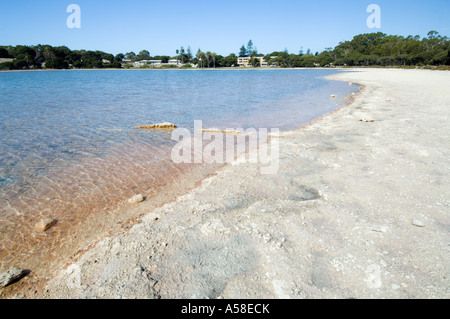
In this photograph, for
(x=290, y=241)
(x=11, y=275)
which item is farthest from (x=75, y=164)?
(x=290, y=241)

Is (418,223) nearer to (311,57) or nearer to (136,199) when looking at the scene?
(136,199)

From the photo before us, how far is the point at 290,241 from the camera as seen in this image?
139 inches

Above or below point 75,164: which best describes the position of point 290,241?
below

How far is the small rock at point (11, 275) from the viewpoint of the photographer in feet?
10.6

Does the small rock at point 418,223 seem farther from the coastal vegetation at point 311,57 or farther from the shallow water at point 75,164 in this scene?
the coastal vegetation at point 311,57

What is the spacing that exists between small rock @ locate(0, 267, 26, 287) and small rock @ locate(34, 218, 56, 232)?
110 centimetres

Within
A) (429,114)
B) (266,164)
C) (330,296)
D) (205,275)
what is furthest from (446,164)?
(429,114)

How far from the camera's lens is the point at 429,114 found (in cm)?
1140

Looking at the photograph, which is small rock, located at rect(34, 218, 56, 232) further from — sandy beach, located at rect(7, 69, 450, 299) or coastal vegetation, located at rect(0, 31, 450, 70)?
coastal vegetation, located at rect(0, 31, 450, 70)

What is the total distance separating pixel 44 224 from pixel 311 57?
16654 cm

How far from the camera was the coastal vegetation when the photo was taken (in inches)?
3287

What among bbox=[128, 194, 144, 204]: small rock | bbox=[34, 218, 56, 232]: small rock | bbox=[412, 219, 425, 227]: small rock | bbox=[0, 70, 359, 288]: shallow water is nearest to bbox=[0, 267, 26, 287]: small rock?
bbox=[0, 70, 359, 288]: shallow water

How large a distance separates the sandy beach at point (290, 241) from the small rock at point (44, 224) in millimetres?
1423
